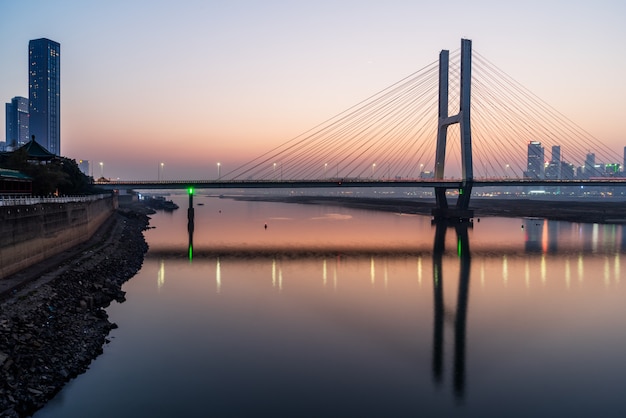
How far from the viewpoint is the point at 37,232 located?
82.8 feet

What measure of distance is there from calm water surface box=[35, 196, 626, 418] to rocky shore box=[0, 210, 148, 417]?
23.9 inches

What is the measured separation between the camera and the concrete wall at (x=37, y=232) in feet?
68.2

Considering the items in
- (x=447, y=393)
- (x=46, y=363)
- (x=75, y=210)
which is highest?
(x=75, y=210)

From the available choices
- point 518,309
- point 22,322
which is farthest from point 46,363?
point 518,309

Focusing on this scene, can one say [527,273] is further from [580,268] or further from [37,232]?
[37,232]

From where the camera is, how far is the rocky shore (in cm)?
1228

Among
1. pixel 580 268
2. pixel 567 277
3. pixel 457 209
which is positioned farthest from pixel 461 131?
pixel 567 277

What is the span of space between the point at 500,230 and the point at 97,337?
2218 inches

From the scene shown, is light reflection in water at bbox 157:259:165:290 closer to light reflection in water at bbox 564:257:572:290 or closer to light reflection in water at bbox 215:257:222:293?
light reflection in water at bbox 215:257:222:293

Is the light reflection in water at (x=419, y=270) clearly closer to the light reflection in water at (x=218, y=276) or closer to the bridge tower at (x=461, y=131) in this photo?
the light reflection in water at (x=218, y=276)

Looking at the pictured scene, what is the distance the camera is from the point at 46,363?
44.7ft

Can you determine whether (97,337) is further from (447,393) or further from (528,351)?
(528,351)

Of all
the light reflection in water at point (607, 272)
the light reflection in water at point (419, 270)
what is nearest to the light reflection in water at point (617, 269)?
the light reflection in water at point (607, 272)

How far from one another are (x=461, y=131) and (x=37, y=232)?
49.9 m
